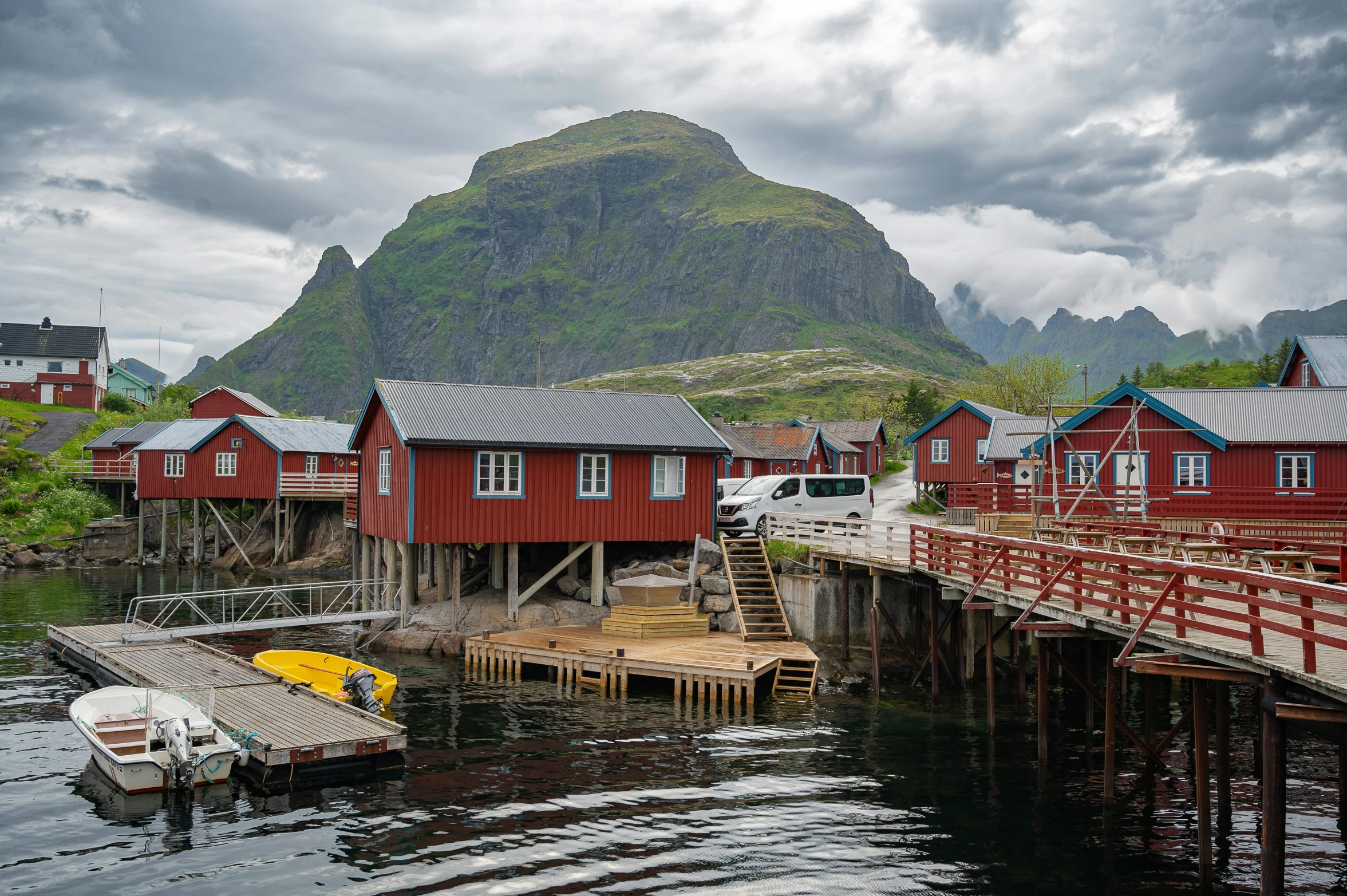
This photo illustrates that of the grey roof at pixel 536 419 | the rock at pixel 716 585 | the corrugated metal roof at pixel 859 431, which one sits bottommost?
the rock at pixel 716 585

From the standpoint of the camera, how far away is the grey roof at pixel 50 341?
85938mm

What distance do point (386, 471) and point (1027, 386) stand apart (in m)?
60.6

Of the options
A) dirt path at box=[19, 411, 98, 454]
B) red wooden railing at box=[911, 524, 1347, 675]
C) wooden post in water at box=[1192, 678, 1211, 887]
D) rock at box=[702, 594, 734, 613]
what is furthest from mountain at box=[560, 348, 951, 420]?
wooden post in water at box=[1192, 678, 1211, 887]

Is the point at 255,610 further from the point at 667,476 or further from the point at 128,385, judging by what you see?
the point at 128,385

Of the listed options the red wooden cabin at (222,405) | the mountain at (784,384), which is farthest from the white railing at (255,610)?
the mountain at (784,384)

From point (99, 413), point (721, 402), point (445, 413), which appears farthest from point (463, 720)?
point (721, 402)

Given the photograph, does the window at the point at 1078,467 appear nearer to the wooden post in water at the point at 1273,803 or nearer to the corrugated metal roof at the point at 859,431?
the wooden post in water at the point at 1273,803

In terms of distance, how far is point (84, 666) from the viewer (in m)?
25.6

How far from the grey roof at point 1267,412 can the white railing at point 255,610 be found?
29.0 metres

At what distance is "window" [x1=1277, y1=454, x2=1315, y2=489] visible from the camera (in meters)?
33.7

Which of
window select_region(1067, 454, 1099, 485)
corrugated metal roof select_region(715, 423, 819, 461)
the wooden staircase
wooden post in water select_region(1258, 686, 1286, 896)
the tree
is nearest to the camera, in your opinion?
wooden post in water select_region(1258, 686, 1286, 896)

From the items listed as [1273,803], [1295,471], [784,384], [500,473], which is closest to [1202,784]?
[1273,803]

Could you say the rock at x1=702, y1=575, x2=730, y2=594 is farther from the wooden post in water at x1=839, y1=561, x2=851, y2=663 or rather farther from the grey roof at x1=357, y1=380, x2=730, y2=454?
the grey roof at x1=357, y1=380, x2=730, y2=454

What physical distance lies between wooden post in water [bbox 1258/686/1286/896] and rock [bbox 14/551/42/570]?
55.6m
